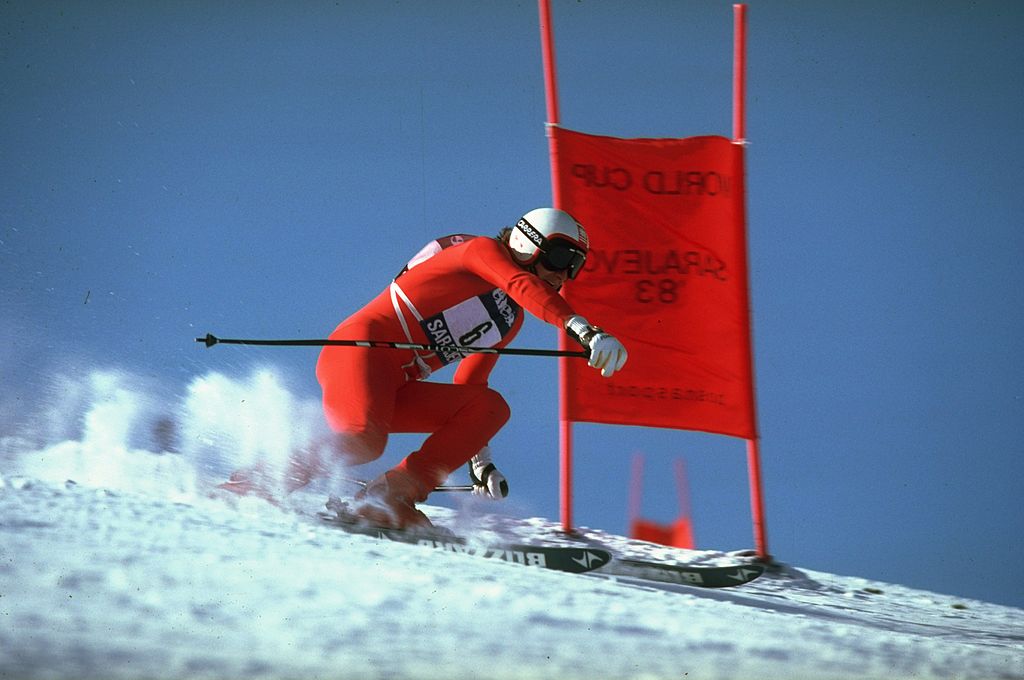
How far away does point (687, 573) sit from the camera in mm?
3477

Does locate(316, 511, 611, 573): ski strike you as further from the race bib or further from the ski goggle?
the ski goggle

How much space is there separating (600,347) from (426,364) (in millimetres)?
716

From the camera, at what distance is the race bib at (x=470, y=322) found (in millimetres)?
3381

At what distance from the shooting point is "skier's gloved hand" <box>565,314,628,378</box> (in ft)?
9.69

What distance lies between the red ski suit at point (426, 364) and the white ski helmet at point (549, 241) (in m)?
0.06

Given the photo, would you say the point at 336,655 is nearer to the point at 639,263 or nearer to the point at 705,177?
the point at 639,263

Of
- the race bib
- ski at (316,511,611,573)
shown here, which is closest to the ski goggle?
the race bib

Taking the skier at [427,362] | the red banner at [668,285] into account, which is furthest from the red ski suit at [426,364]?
the red banner at [668,285]

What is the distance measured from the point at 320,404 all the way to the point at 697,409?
4.07 ft

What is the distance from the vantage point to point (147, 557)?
253cm

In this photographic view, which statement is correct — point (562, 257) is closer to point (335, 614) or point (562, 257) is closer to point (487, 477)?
point (487, 477)

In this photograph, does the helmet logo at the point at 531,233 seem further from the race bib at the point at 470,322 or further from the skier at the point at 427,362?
the race bib at the point at 470,322

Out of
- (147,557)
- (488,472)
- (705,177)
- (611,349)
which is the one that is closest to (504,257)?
(611,349)

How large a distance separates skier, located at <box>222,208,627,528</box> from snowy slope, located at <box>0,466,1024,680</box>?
1.09 ft
